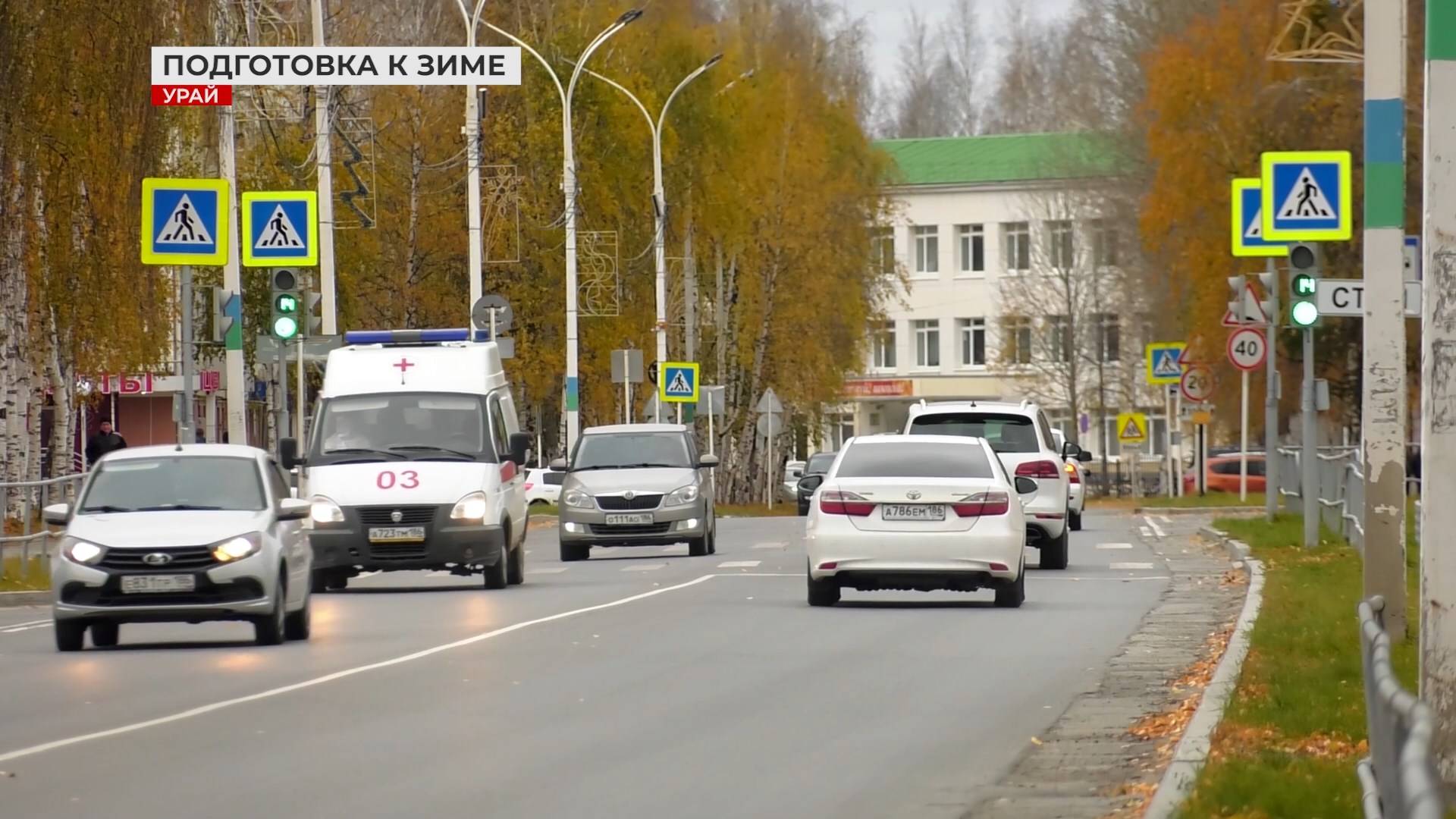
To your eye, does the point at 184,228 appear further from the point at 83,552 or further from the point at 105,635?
the point at 83,552

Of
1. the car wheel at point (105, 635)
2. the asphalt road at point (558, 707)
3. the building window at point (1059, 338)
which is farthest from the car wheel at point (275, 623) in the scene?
the building window at point (1059, 338)

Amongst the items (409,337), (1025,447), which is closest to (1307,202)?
(1025,447)

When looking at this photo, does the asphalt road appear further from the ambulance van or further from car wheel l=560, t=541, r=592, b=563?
car wheel l=560, t=541, r=592, b=563

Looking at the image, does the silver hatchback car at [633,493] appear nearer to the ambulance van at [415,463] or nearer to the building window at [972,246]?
the ambulance van at [415,463]

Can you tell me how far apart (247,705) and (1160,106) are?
1672 inches

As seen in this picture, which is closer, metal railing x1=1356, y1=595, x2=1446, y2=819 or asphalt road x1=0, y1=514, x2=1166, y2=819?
metal railing x1=1356, y1=595, x2=1446, y2=819

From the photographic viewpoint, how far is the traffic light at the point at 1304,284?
26.0 meters

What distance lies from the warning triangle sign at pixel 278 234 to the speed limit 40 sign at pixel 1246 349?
1366cm

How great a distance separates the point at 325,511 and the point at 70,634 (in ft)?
24.5

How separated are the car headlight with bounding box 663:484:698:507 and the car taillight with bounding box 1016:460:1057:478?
21.4ft

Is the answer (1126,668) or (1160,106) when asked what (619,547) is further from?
(1126,668)

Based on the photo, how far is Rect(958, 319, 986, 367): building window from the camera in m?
120

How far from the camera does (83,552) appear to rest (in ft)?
62.7
